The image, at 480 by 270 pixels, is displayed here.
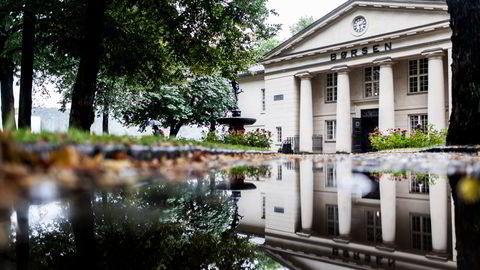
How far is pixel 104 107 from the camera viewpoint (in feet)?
104

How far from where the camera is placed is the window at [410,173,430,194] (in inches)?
124

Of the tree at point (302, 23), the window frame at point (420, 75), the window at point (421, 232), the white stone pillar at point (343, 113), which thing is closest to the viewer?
the window at point (421, 232)

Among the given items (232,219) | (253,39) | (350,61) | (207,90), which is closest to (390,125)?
(350,61)

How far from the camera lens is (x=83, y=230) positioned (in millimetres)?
1800

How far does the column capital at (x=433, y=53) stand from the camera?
83.6 ft

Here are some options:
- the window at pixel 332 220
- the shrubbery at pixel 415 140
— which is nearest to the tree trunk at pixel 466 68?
the window at pixel 332 220

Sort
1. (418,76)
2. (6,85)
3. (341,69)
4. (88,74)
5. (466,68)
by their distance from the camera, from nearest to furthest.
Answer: (466,68), (88,74), (6,85), (418,76), (341,69)

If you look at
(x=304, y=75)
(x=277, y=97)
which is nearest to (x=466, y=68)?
(x=304, y=75)

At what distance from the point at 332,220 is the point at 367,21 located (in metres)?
30.2

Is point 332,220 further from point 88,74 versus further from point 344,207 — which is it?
point 88,74

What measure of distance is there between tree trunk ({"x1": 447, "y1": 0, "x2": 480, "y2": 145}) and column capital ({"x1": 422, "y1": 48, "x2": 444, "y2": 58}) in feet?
57.7

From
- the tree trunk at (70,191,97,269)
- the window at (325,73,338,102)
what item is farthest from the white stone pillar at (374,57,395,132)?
the tree trunk at (70,191,97,269)

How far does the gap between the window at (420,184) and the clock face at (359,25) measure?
2811cm

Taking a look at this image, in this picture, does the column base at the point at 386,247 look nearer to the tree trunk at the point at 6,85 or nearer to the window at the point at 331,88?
the tree trunk at the point at 6,85
